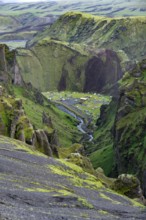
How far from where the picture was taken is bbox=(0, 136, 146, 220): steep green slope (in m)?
45.3

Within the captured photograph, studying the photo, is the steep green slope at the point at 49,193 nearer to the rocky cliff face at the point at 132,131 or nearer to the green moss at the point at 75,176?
the green moss at the point at 75,176

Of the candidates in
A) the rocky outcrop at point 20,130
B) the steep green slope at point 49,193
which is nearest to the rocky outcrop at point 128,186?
the steep green slope at point 49,193

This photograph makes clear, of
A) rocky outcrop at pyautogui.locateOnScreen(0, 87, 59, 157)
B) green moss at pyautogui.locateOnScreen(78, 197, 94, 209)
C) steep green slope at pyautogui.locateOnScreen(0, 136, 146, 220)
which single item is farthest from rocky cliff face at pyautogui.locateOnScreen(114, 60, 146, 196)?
green moss at pyautogui.locateOnScreen(78, 197, 94, 209)

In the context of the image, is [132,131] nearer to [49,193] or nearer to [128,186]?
[128,186]

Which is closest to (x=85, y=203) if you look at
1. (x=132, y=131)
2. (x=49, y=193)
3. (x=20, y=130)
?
(x=49, y=193)

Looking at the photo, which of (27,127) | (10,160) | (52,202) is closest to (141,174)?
(27,127)

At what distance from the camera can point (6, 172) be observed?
185 ft

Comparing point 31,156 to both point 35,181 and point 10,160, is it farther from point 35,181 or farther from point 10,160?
point 35,181

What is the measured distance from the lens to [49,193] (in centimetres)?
5272

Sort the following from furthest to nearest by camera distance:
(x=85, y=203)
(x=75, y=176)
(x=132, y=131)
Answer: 1. (x=132, y=131)
2. (x=75, y=176)
3. (x=85, y=203)

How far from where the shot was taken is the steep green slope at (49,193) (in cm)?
4531

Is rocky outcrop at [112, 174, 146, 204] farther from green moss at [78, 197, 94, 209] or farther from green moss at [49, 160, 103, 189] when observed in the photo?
green moss at [78, 197, 94, 209]

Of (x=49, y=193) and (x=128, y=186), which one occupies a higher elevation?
(x=49, y=193)

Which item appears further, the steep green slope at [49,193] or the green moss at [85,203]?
the green moss at [85,203]
